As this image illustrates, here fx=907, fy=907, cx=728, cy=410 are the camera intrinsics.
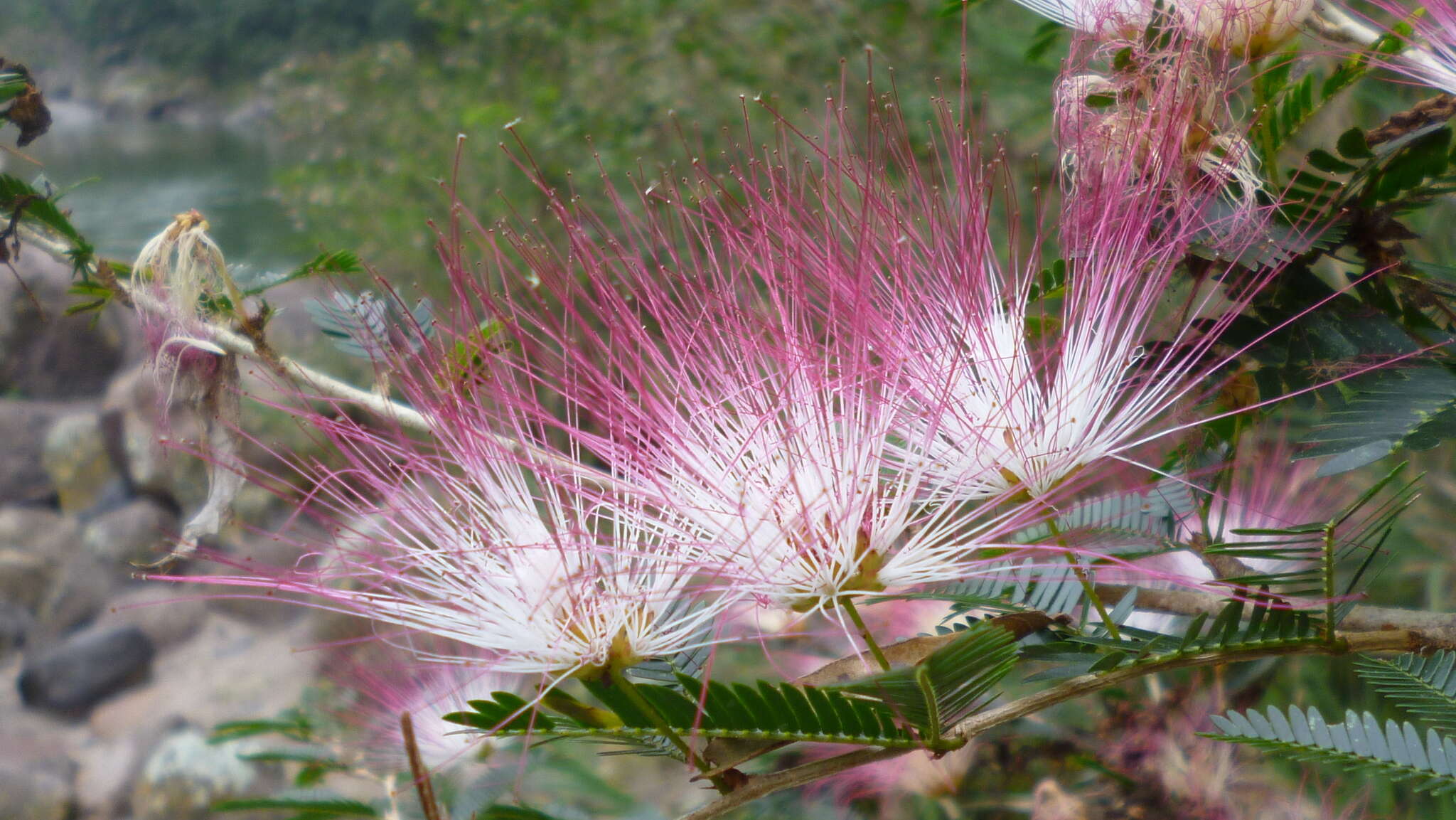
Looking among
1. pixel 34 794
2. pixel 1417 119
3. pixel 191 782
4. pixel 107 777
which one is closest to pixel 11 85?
pixel 1417 119

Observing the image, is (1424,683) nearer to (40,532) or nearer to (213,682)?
(213,682)

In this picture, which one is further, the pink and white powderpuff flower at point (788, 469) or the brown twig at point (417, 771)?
the pink and white powderpuff flower at point (788, 469)

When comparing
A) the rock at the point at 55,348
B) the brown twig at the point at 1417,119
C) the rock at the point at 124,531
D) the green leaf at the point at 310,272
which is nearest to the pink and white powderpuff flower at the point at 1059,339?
the brown twig at the point at 1417,119

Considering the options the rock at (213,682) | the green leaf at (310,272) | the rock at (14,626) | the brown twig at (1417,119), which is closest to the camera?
the brown twig at (1417,119)

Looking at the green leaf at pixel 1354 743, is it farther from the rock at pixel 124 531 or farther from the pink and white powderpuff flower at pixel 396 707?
the rock at pixel 124 531

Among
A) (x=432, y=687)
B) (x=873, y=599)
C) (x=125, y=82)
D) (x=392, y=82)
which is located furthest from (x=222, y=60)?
(x=873, y=599)
